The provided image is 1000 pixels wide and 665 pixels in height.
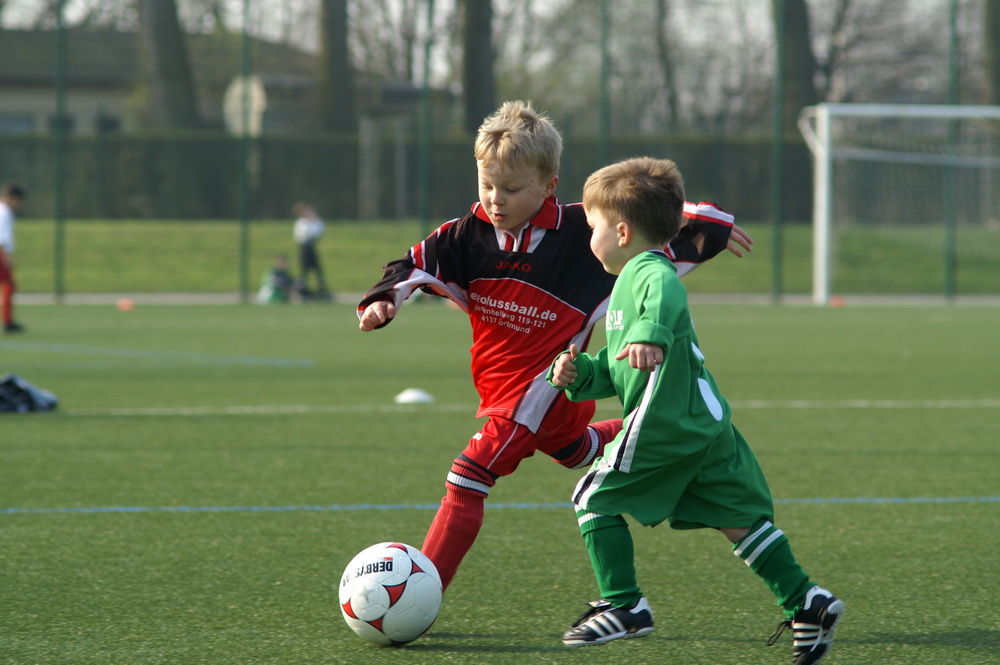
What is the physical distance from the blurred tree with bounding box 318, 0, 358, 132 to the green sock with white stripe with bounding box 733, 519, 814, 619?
64.6 feet

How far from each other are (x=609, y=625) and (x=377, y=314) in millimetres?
1030

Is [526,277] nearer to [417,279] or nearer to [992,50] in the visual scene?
[417,279]

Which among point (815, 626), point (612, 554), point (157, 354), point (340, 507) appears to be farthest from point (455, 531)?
point (157, 354)

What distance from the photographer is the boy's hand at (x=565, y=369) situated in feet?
9.98

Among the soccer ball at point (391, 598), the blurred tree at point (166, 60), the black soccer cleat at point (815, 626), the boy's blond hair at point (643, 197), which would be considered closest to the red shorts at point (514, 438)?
the soccer ball at point (391, 598)

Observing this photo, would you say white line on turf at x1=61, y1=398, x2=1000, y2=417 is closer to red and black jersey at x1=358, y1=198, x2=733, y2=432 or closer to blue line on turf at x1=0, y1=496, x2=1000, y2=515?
blue line on turf at x1=0, y1=496, x2=1000, y2=515

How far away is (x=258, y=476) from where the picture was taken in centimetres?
566

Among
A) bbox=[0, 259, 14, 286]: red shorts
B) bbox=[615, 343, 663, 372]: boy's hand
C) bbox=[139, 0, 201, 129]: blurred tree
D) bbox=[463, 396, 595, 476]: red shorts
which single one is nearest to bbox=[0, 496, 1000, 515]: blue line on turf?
bbox=[463, 396, 595, 476]: red shorts

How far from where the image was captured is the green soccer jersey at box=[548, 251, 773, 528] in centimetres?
300

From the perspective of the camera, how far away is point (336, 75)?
22.0 m

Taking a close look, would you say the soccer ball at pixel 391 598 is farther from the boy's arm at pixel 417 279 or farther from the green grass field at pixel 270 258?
the green grass field at pixel 270 258

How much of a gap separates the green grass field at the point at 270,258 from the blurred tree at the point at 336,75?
2.02m

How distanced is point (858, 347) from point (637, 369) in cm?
→ 967

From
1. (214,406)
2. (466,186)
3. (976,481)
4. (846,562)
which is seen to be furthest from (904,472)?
(466,186)
